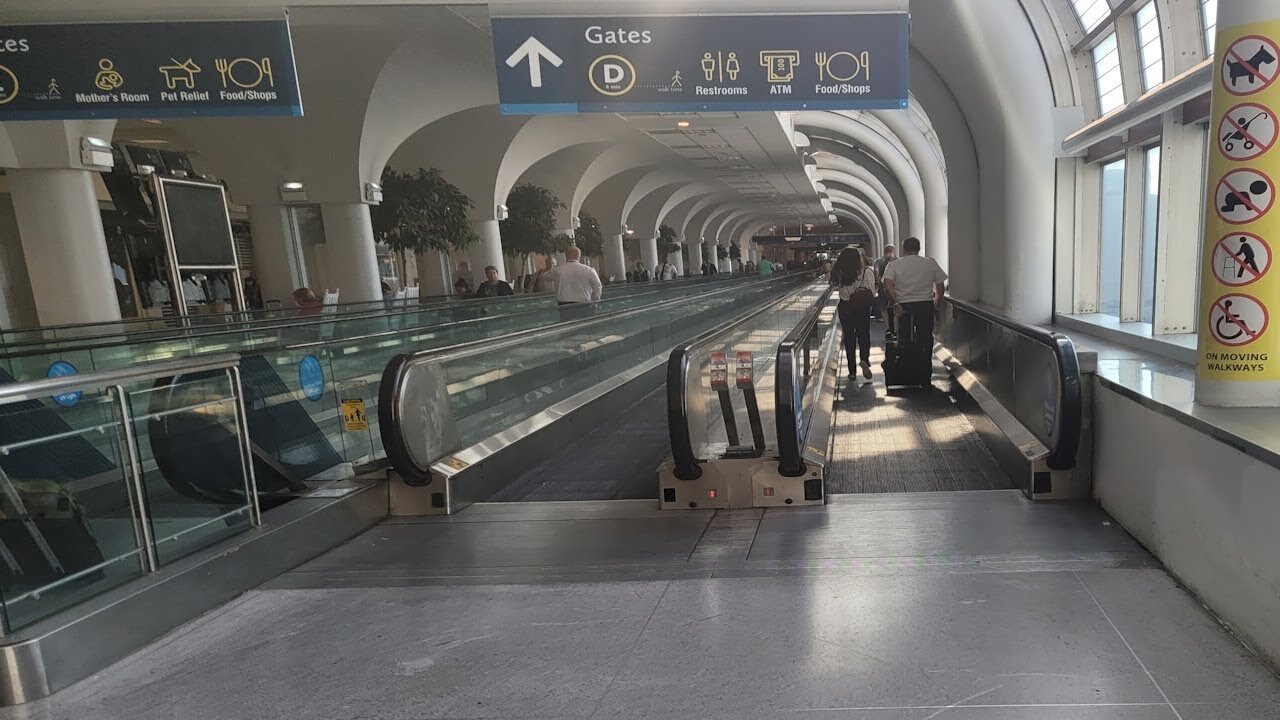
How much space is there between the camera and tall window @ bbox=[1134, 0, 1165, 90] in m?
6.81

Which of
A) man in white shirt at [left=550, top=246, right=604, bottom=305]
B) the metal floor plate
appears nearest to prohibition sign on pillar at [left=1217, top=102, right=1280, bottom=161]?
the metal floor plate

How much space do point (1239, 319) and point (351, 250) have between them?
14.4 m

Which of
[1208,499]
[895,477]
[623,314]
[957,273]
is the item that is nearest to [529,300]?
[623,314]

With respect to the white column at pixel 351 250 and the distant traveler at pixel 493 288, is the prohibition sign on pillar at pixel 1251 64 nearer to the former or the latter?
the distant traveler at pixel 493 288

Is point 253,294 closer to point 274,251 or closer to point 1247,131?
point 274,251

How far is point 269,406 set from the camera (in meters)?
5.03

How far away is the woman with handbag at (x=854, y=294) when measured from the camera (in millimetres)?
9094

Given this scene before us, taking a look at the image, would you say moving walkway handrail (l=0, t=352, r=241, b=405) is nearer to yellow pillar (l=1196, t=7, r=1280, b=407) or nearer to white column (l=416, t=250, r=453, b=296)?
yellow pillar (l=1196, t=7, r=1280, b=407)

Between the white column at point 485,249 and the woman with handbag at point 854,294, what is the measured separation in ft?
41.1

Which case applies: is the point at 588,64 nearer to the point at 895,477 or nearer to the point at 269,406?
the point at 269,406

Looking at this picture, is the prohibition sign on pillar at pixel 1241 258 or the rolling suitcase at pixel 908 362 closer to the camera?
the prohibition sign on pillar at pixel 1241 258

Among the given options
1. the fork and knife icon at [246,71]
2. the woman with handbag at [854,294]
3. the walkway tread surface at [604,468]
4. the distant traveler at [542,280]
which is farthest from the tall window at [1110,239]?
the distant traveler at [542,280]

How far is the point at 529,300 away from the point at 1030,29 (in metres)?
9.28

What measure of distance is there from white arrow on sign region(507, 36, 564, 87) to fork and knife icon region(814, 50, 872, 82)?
225cm
